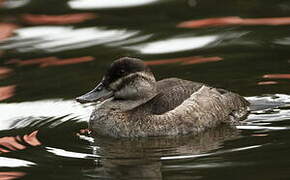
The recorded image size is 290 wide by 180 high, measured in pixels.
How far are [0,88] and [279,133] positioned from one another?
3796 millimetres

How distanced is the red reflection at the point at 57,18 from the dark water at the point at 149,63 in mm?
15

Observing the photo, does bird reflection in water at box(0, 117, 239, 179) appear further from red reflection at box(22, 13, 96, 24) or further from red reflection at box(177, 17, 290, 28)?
red reflection at box(22, 13, 96, 24)

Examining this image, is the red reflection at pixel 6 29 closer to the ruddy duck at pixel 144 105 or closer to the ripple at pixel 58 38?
the ripple at pixel 58 38

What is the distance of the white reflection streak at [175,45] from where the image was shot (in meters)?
12.6

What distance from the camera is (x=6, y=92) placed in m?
11.1

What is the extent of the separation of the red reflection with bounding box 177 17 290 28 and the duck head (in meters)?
4.20

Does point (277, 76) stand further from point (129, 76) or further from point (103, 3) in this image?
point (103, 3)

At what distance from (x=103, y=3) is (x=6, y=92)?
14.6 feet

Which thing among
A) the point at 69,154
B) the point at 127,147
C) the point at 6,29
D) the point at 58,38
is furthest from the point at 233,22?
the point at 69,154

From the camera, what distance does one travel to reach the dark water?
8227 mm

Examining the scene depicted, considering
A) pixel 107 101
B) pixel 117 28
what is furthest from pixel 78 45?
pixel 107 101

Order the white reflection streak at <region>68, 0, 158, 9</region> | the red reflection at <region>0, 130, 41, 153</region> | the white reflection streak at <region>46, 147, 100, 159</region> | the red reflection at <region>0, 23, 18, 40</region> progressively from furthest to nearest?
the white reflection streak at <region>68, 0, 158, 9</region>, the red reflection at <region>0, 23, 18, 40</region>, the red reflection at <region>0, 130, 41, 153</region>, the white reflection streak at <region>46, 147, 100, 159</region>

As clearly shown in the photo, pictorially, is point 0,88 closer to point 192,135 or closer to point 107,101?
point 107,101

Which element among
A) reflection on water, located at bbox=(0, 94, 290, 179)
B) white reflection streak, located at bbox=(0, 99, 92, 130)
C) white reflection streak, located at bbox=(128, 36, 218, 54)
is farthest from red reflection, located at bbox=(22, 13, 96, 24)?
reflection on water, located at bbox=(0, 94, 290, 179)
